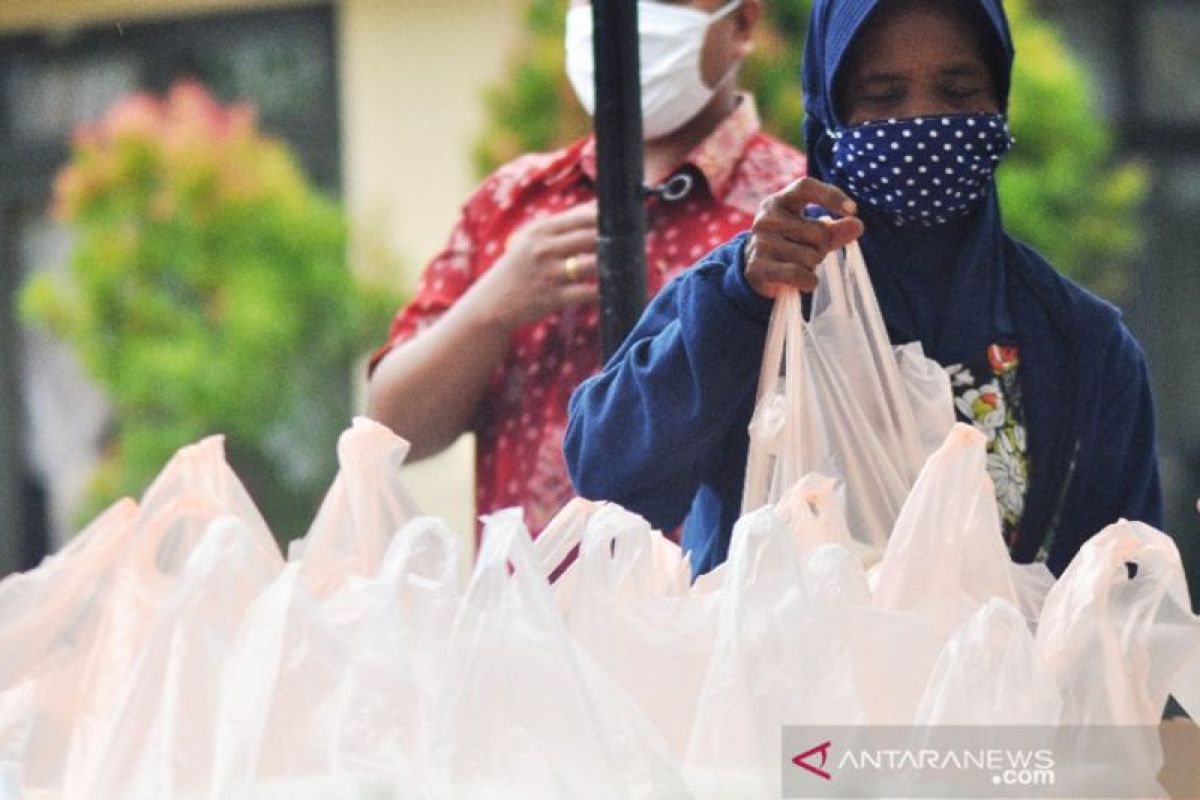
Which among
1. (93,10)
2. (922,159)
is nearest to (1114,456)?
(922,159)

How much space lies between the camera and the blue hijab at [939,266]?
7.89 feet

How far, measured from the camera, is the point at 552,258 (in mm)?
3045

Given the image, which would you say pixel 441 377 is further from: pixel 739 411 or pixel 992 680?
pixel 992 680

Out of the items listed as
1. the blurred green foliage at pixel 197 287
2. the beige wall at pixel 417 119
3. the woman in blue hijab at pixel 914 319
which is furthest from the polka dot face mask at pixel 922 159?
the beige wall at pixel 417 119

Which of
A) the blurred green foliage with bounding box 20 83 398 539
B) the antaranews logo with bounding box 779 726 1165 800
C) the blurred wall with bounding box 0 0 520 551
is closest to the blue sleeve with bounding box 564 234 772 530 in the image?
the antaranews logo with bounding box 779 726 1165 800

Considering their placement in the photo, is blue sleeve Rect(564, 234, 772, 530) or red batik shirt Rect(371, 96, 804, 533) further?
red batik shirt Rect(371, 96, 804, 533)

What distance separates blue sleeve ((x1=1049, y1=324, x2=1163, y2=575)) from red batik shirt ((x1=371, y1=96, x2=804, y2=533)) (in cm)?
73

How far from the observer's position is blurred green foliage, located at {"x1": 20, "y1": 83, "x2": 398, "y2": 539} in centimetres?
762

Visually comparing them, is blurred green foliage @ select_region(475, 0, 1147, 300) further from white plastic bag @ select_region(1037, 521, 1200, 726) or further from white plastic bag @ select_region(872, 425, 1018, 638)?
white plastic bag @ select_region(1037, 521, 1200, 726)

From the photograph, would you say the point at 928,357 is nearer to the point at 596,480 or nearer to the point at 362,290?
the point at 596,480

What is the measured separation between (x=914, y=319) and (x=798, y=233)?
225 mm

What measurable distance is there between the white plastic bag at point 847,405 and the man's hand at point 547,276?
27.5 inches

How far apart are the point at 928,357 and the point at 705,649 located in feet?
1.80

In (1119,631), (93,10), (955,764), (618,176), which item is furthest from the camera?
(93,10)
